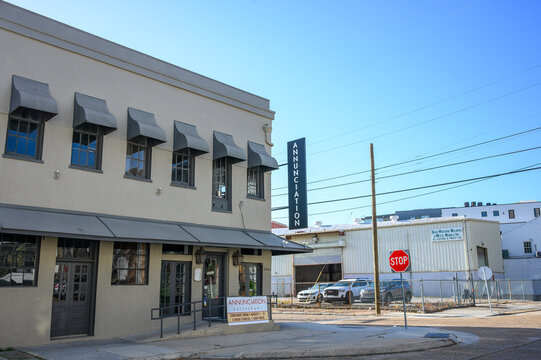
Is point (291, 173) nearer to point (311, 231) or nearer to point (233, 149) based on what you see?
point (233, 149)

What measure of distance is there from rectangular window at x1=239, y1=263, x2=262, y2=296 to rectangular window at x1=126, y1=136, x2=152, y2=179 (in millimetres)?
5333

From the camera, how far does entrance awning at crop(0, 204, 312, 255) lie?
12062 mm

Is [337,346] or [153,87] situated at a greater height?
[153,87]

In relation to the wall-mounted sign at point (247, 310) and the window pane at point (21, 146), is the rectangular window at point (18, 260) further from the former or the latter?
the wall-mounted sign at point (247, 310)

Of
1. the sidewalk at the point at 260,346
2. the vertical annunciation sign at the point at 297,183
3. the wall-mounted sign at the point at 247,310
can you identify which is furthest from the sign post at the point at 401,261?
the vertical annunciation sign at the point at 297,183

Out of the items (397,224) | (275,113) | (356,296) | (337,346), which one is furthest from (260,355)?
(397,224)

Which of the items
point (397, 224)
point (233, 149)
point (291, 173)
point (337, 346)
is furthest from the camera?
point (397, 224)

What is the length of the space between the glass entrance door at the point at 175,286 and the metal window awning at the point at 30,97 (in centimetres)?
610

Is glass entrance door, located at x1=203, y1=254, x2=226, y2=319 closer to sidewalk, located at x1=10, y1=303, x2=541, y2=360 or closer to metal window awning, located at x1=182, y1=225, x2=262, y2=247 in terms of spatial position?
metal window awning, located at x1=182, y1=225, x2=262, y2=247

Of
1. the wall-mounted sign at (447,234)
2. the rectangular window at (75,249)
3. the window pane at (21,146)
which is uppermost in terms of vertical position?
the window pane at (21,146)

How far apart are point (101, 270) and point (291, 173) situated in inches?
360

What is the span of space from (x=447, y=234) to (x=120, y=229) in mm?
29680

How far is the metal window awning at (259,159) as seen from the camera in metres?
18.9

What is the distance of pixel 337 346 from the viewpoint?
1244cm
